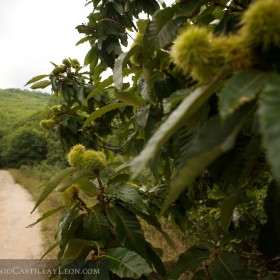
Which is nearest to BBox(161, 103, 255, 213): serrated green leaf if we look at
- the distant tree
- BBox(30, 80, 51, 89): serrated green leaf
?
BBox(30, 80, 51, 89): serrated green leaf

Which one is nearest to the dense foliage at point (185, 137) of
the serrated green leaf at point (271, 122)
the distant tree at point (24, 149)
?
the serrated green leaf at point (271, 122)

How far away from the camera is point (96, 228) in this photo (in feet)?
3.63

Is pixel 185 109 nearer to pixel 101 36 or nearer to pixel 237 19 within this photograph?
pixel 237 19

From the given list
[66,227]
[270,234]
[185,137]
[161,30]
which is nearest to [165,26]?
[161,30]

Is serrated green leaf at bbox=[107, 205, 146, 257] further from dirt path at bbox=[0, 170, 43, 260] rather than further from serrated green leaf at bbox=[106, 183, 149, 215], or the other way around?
dirt path at bbox=[0, 170, 43, 260]

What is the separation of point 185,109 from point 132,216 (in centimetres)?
78

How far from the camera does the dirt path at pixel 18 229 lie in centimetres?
499

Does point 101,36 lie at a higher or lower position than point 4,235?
higher

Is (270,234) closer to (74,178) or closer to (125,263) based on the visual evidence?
(125,263)

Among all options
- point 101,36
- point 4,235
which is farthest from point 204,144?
point 4,235

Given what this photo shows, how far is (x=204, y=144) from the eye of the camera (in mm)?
422

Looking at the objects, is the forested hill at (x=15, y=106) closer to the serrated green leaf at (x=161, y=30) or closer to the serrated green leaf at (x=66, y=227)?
the serrated green leaf at (x=66, y=227)

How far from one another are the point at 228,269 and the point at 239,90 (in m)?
0.66

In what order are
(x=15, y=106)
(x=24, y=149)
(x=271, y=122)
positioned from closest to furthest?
(x=271, y=122) < (x=24, y=149) < (x=15, y=106)
